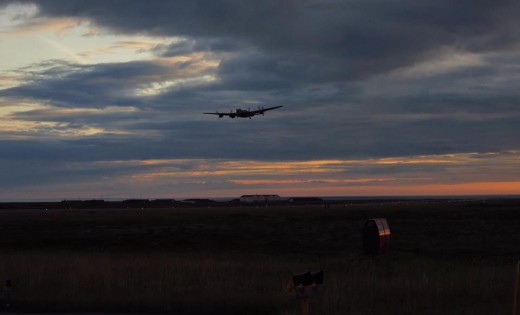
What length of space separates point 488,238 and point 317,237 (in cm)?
1019

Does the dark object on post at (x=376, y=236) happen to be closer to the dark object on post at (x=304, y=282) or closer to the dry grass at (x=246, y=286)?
the dry grass at (x=246, y=286)

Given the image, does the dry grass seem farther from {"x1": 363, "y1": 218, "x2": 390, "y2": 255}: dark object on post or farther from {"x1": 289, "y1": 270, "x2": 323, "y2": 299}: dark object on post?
{"x1": 289, "y1": 270, "x2": 323, "y2": 299}: dark object on post

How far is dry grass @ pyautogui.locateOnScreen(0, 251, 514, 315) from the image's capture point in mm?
15539

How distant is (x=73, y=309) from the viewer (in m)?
15.5

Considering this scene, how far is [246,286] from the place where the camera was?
61.5ft

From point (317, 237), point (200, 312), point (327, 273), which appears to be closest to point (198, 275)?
point (327, 273)

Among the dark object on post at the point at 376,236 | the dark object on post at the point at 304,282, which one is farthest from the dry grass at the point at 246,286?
the dark object on post at the point at 304,282

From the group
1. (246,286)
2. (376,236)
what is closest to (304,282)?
(246,286)

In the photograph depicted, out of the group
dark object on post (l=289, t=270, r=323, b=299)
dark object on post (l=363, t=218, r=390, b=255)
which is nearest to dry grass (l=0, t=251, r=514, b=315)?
dark object on post (l=363, t=218, r=390, b=255)

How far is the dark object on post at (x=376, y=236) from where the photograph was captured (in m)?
23.1

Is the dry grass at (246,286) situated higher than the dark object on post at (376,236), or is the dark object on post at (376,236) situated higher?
the dark object on post at (376,236)

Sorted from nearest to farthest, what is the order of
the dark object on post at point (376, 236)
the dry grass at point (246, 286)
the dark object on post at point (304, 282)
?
the dark object on post at point (304, 282), the dry grass at point (246, 286), the dark object on post at point (376, 236)

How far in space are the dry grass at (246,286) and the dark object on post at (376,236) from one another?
581 millimetres

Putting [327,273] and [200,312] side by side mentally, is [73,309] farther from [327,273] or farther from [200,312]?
[327,273]
